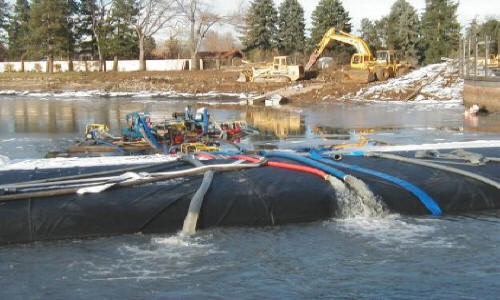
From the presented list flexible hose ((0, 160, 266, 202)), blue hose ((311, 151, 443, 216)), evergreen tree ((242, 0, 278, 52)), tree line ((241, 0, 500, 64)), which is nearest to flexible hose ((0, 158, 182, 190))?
flexible hose ((0, 160, 266, 202))

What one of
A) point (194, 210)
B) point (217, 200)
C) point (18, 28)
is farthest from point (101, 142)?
point (18, 28)

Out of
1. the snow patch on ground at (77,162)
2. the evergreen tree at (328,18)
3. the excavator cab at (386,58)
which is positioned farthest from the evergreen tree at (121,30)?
the snow patch on ground at (77,162)

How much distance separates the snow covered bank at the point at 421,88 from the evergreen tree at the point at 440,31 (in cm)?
1850

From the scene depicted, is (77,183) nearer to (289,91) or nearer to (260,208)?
(260,208)

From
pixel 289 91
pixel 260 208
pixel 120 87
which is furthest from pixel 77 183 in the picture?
pixel 120 87

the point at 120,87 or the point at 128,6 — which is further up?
the point at 128,6

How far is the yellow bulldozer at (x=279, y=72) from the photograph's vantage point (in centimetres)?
4416

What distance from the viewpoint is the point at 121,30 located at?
64.6 meters

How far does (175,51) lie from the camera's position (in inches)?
3406

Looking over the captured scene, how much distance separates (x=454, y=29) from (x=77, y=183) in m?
56.3

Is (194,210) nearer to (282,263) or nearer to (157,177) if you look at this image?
(157,177)

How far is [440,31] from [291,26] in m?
15.4

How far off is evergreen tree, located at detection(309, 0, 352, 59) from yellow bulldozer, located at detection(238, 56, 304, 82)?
15.9 metres

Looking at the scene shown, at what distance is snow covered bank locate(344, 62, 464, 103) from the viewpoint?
33531 mm
